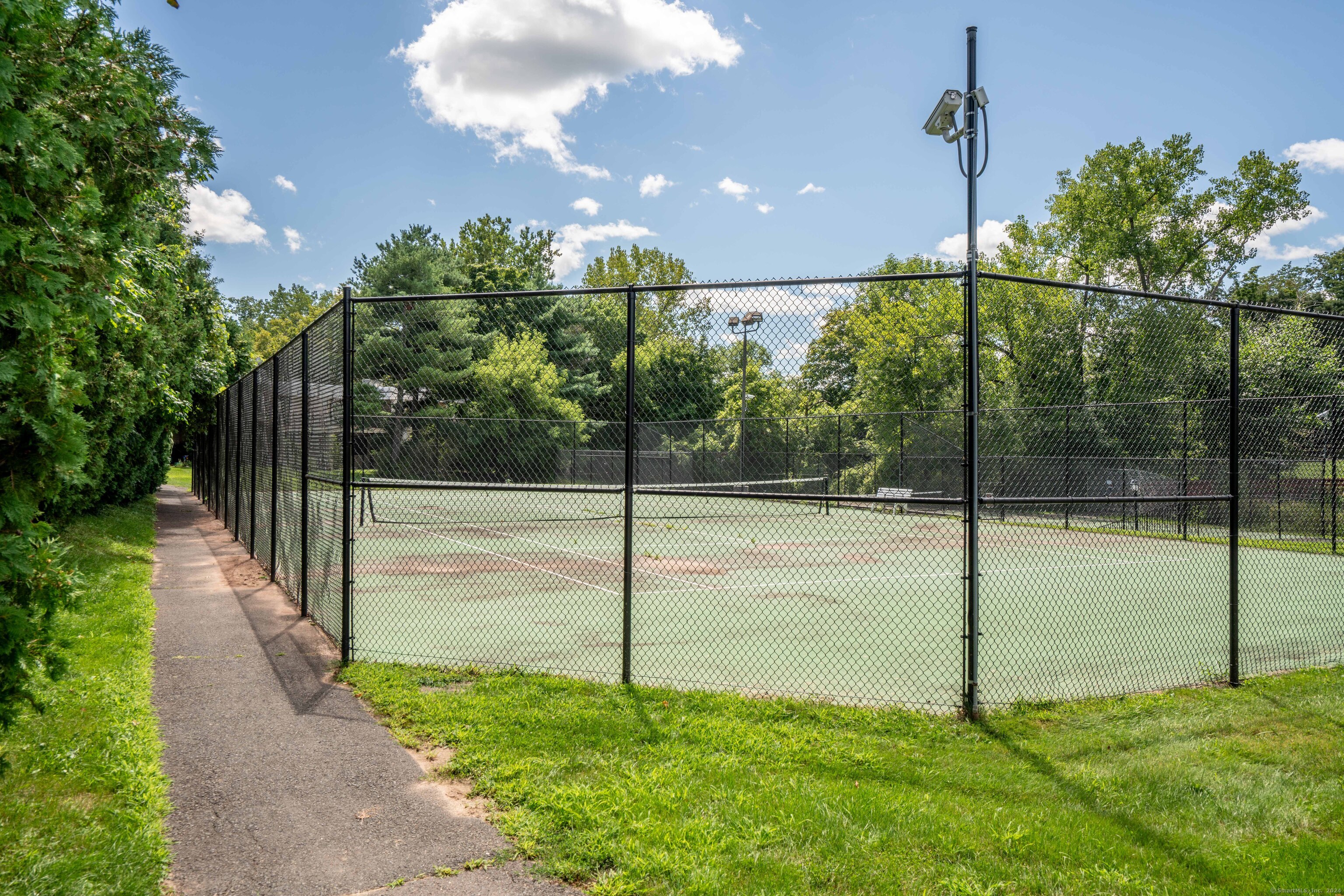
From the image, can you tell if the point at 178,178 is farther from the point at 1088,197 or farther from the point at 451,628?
the point at 1088,197

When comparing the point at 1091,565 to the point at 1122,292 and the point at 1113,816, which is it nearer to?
the point at 1122,292

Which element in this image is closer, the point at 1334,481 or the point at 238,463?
the point at 1334,481

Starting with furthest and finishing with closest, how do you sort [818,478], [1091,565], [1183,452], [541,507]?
1. [541,507]
2. [1091,565]
3. [818,478]
4. [1183,452]

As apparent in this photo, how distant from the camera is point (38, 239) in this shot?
2684mm

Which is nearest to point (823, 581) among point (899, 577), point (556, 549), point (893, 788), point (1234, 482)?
point (899, 577)

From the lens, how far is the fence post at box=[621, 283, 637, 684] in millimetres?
5066

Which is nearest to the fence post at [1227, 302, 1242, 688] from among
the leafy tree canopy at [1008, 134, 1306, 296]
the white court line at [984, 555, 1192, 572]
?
the white court line at [984, 555, 1192, 572]

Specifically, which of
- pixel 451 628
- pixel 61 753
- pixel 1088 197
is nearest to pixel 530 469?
pixel 451 628

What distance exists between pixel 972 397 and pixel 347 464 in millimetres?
4446

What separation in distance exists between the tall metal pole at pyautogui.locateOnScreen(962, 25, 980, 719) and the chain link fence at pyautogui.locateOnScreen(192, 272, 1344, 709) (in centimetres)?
6

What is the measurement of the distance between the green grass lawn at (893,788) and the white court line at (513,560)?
14.0ft

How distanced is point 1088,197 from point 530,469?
3420cm

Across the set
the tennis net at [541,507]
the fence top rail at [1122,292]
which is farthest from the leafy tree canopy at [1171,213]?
the fence top rail at [1122,292]

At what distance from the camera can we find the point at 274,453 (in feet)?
28.4
